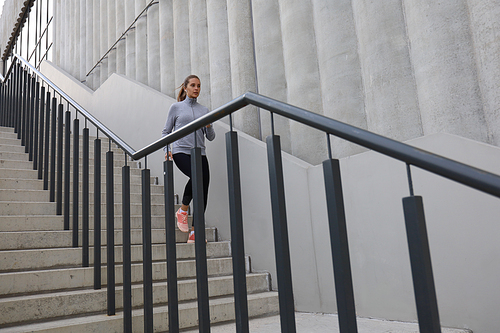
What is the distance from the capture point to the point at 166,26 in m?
5.79

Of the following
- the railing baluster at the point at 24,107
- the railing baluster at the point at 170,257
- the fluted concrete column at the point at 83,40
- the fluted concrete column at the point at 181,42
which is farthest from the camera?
the fluted concrete column at the point at 83,40

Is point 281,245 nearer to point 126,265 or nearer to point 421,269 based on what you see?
point 421,269

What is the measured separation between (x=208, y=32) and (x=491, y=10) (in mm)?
3256

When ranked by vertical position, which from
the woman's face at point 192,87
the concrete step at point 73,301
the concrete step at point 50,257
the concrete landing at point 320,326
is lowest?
the concrete landing at point 320,326

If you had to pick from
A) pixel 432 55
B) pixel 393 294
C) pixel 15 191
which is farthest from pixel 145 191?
pixel 432 55

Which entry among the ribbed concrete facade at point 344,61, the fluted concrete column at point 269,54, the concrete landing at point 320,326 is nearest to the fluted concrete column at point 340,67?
the ribbed concrete facade at point 344,61

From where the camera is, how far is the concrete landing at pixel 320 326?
2.05m

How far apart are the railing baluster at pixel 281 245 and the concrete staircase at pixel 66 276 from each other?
3.97ft

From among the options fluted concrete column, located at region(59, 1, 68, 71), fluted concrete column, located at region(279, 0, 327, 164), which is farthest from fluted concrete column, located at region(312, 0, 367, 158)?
fluted concrete column, located at region(59, 1, 68, 71)

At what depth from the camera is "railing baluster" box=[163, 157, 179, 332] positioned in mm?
1780

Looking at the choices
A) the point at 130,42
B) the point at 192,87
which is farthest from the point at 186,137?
the point at 130,42

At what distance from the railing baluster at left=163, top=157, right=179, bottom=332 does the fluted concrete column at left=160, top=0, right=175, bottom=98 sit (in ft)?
12.9

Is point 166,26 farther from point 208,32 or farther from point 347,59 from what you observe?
point 347,59

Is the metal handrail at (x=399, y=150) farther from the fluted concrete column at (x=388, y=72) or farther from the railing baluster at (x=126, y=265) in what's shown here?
the fluted concrete column at (x=388, y=72)
